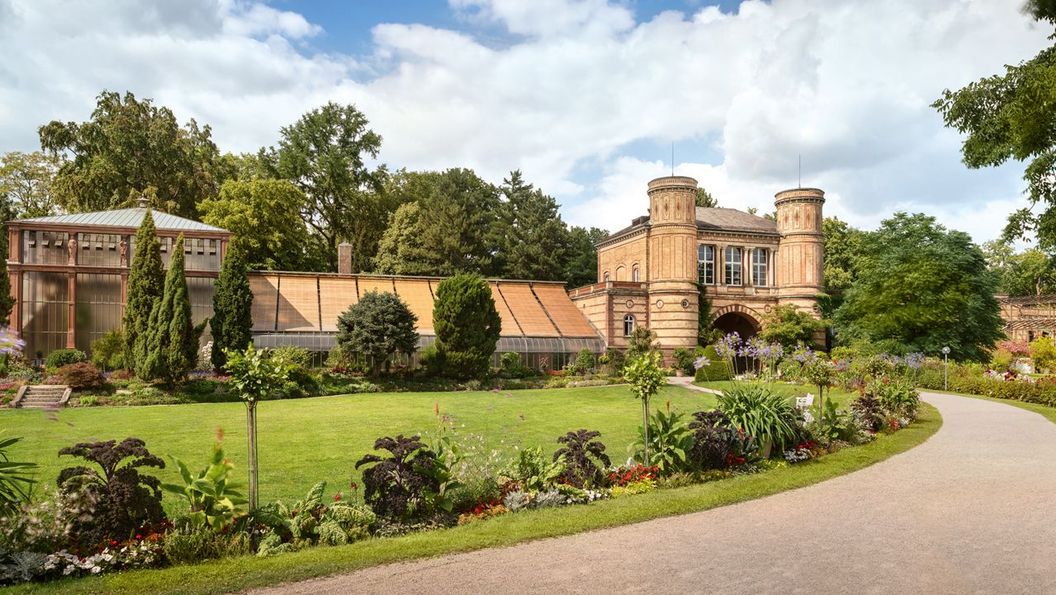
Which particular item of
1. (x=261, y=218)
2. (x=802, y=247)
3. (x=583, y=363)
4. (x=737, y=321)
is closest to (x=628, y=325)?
(x=583, y=363)

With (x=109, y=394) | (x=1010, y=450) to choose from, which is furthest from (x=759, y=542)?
(x=109, y=394)

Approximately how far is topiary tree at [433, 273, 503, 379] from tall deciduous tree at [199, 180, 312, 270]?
1509 cm

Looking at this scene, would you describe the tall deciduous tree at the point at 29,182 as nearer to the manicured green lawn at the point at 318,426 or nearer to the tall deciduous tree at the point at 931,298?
the manicured green lawn at the point at 318,426

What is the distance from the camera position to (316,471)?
1152 centimetres

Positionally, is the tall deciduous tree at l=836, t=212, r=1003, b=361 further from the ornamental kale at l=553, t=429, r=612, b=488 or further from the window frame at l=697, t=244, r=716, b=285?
the ornamental kale at l=553, t=429, r=612, b=488

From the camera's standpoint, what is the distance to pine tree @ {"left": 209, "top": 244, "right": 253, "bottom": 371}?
88.1 feet

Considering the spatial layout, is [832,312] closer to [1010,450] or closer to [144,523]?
[1010,450]

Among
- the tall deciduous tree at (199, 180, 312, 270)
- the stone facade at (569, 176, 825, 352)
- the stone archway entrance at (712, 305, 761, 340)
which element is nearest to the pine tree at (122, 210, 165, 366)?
the tall deciduous tree at (199, 180, 312, 270)

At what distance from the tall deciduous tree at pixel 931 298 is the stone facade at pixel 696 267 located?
401 centimetres

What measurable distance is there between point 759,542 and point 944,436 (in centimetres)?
1033

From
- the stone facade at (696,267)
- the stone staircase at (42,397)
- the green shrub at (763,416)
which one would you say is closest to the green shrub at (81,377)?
the stone staircase at (42,397)

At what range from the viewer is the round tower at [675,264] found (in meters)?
36.9

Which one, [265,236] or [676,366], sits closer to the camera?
[676,366]

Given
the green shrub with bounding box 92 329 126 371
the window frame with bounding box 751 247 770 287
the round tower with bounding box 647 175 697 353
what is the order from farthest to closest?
the window frame with bounding box 751 247 770 287, the round tower with bounding box 647 175 697 353, the green shrub with bounding box 92 329 126 371
